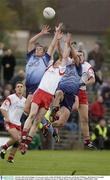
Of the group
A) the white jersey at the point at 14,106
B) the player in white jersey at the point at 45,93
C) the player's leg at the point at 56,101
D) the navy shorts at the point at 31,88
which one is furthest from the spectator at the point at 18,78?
the player in white jersey at the point at 45,93

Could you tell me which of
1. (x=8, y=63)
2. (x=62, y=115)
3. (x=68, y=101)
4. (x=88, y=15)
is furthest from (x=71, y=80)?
(x=88, y=15)

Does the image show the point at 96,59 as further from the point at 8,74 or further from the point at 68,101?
the point at 68,101

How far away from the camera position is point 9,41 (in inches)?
2301

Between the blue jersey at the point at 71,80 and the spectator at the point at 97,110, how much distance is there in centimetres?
1017

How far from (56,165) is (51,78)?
2.22m

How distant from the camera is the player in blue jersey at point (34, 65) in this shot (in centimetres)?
2367

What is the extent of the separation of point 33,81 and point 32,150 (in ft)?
26.4

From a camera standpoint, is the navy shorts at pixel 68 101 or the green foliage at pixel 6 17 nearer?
the navy shorts at pixel 68 101

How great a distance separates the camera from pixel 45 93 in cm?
2203

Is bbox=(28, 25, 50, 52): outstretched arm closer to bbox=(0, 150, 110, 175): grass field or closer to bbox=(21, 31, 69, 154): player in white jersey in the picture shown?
bbox=(21, 31, 69, 154): player in white jersey

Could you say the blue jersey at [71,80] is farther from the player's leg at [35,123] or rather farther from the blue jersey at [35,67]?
the player's leg at [35,123]

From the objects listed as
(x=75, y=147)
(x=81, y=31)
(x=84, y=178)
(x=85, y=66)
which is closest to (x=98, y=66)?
(x=75, y=147)

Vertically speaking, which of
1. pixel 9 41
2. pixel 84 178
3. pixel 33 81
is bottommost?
pixel 84 178

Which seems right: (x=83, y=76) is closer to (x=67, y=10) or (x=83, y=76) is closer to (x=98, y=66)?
(x=98, y=66)
